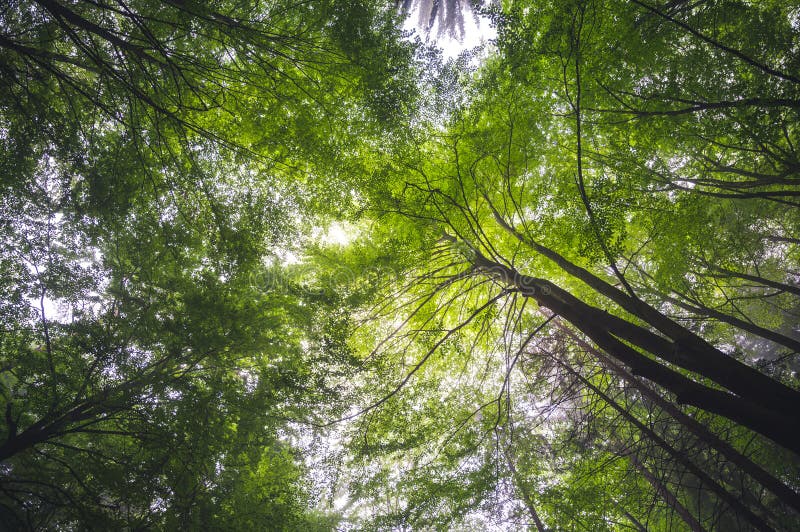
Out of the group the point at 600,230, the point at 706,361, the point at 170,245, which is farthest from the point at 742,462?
the point at 170,245

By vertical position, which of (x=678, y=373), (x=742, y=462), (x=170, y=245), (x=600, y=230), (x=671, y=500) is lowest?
(x=671, y=500)

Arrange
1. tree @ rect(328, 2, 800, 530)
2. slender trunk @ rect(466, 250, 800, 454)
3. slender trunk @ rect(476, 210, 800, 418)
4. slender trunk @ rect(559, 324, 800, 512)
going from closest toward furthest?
slender trunk @ rect(466, 250, 800, 454) → slender trunk @ rect(476, 210, 800, 418) → slender trunk @ rect(559, 324, 800, 512) → tree @ rect(328, 2, 800, 530)

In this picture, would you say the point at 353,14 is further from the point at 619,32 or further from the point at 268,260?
the point at 268,260

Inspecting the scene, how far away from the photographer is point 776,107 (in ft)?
11.7

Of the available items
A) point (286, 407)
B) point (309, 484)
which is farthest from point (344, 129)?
point (309, 484)

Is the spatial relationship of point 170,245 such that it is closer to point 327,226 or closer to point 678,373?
point 327,226

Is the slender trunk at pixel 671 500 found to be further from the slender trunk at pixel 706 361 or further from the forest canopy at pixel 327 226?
the slender trunk at pixel 706 361

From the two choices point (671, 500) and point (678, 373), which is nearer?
point (678, 373)

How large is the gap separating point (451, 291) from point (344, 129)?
3.63 meters

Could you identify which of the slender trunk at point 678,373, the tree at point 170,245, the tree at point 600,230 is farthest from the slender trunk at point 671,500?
the tree at point 170,245

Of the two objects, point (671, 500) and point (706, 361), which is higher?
point (706, 361)

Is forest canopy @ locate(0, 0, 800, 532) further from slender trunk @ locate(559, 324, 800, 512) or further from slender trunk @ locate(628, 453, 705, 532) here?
slender trunk @ locate(628, 453, 705, 532)

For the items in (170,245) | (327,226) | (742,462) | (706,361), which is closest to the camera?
(706,361)

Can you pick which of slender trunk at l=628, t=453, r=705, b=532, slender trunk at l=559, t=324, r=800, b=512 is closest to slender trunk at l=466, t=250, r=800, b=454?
slender trunk at l=559, t=324, r=800, b=512
